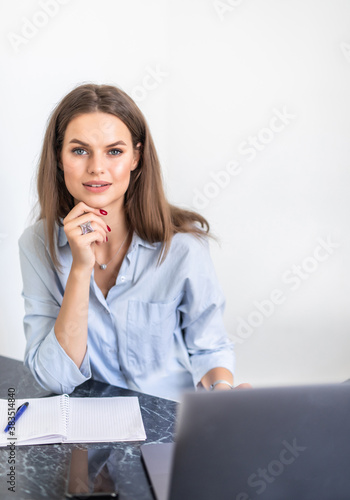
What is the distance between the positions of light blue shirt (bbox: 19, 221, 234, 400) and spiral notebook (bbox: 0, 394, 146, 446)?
31cm

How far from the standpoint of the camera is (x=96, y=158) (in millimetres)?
1533

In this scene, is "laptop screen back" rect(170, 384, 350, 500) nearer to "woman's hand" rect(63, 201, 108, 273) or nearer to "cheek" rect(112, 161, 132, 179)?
"woman's hand" rect(63, 201, 108, 273)

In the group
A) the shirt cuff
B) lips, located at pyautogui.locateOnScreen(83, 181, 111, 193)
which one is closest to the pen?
the shirt cuff

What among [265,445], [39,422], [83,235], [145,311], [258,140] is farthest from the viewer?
[258,140]

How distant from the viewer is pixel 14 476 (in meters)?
0.97

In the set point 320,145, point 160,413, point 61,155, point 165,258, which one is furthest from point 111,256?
point 320,145

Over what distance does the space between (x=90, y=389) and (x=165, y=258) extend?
458 mm

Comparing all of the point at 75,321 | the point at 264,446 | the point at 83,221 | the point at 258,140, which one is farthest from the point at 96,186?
the point at 258,140

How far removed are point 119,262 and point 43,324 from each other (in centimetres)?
31

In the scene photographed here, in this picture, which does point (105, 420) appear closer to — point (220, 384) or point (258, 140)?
point (220, 384)

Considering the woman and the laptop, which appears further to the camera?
the woman

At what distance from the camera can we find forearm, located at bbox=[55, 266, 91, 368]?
1.43 m

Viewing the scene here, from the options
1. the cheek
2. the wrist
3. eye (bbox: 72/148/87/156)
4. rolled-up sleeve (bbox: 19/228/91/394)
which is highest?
eye (bbox: 72/148/87/156)

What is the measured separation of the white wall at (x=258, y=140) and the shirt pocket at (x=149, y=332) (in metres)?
0.99
